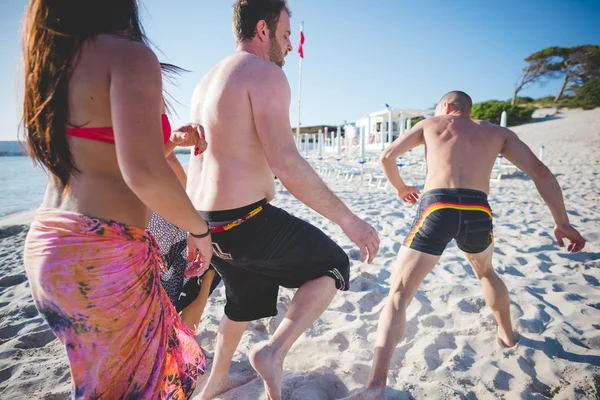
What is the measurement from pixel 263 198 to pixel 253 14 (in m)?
0.93

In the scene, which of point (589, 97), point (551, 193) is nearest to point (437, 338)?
point (551, 193)

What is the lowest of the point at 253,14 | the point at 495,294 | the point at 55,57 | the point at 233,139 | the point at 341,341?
the point at 341,341

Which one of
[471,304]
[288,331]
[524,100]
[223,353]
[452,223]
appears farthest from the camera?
[524,100]

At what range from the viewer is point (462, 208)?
2.12 metres

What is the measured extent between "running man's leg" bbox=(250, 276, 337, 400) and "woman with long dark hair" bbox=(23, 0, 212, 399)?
511mm

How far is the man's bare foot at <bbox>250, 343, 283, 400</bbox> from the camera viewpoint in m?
1.42

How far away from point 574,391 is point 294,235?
5.92 ft

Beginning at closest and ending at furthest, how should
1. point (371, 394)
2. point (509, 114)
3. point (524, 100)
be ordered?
point (371, 394) → point (509, 114) → point (524, 100)

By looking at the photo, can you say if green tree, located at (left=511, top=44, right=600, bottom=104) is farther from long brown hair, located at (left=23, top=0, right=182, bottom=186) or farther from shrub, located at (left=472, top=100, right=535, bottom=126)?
long brown hair, located at (left=23, top=0, right=182, bottom=186)

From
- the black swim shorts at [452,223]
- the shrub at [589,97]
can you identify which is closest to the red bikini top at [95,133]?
the black swim shorts at [452,223]

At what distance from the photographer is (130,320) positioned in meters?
1.06

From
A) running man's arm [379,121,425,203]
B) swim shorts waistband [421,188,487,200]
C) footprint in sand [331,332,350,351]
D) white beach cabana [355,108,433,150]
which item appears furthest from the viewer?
white beach cabana [355,108,433,150]

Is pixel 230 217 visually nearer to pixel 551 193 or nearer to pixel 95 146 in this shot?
pixel 95 146

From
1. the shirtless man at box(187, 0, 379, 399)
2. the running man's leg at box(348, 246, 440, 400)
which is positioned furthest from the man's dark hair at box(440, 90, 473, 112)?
the shirtless man at box(187, 0, 379, 399)
